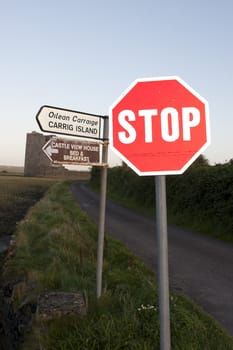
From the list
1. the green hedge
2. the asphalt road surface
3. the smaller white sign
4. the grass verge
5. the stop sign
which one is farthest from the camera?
the green hedge

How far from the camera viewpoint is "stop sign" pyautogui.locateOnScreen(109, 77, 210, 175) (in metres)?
2.38

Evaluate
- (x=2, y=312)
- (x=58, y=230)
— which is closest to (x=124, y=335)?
(x=2, y=312)

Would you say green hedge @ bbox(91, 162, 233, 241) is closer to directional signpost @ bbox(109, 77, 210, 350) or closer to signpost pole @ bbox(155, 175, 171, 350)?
signpost pole @ bbox(155, 175, 171, 350)

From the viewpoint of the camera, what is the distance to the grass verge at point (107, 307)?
363 centimetres

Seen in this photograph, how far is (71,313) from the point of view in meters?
4.16

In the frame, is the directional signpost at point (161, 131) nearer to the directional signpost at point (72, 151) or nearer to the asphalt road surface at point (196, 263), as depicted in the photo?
the directional signpost at point (72, 151)

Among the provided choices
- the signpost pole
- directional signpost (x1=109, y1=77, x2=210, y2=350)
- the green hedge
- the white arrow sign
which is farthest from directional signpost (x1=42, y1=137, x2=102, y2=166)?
the green hedge

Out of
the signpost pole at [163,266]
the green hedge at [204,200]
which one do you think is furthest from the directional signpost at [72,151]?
the green hedge at [204,200]

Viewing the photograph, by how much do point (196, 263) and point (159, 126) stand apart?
664 cm

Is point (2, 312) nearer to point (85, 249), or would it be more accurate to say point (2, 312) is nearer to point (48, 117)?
point (85, 249)

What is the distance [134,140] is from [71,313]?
2601 mm

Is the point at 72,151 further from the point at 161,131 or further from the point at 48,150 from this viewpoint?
the point at 161,131

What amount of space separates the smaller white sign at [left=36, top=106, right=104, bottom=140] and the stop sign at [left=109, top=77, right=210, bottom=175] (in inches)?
62.4

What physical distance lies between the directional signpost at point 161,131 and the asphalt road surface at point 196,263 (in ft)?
9.89
